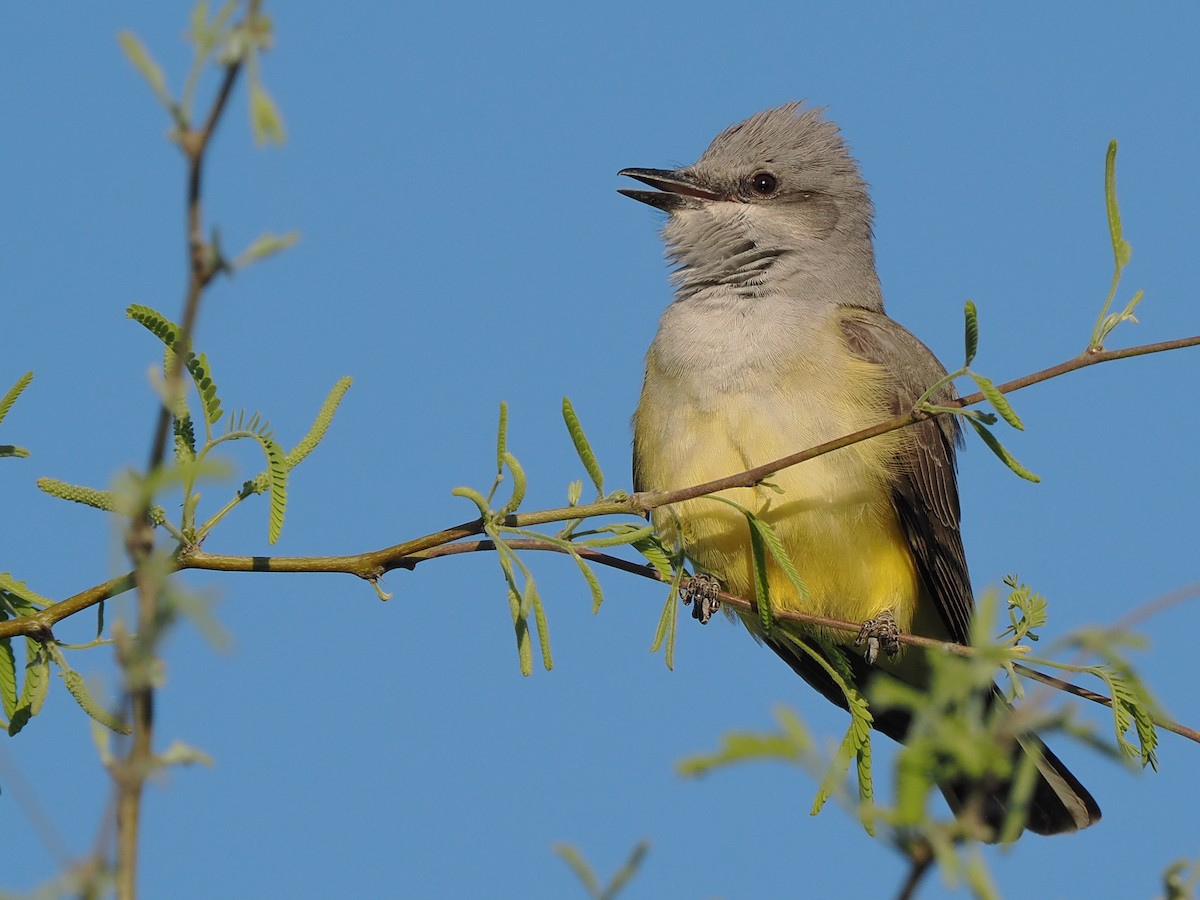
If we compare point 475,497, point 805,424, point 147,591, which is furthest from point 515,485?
point 805,424

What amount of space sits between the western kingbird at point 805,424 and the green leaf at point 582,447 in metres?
1.51

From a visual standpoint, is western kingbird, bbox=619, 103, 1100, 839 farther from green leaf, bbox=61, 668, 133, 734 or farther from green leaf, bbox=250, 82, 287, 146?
green leaf, bbox=250, 82, 287, 146

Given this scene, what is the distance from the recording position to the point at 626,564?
10.2 ft

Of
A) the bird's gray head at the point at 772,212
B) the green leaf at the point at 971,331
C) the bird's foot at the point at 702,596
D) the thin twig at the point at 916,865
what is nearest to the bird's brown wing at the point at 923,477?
the bird's gray head at the point at 772,212

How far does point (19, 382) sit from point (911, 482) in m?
3.71

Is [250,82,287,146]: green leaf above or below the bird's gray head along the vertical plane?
below

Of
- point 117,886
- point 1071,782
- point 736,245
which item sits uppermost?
point 736,245

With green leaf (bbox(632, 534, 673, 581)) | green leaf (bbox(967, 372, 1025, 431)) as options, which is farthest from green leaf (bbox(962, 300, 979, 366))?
green leaf (bbox(632, 534, 673, 581))

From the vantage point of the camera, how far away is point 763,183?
6.56 metres

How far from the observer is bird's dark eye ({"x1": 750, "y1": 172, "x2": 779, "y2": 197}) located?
21.5 ft

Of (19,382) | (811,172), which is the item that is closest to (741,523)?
(811,172)

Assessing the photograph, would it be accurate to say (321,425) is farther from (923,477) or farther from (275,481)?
(923,477)

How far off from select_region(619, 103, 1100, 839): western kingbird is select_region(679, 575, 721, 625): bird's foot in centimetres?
2

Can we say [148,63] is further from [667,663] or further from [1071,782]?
[1071,782]
